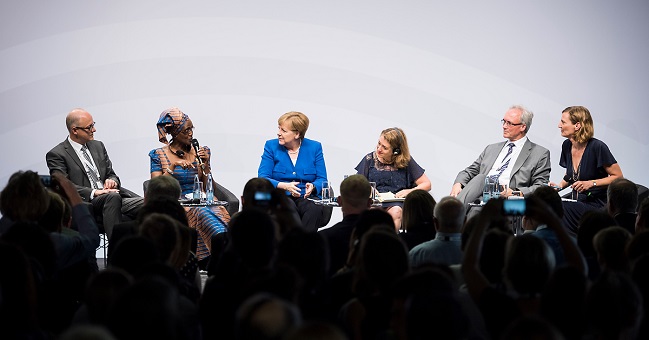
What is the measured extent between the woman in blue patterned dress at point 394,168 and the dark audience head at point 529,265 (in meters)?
4.01

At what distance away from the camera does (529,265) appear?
2482 mm

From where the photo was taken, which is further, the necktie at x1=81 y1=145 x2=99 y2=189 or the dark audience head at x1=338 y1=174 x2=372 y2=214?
the necktie at x1=81 y1=145 x2=99 y2=189

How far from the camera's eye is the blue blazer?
21.9 feet

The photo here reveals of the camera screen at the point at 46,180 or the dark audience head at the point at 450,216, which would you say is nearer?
the dark audience head at the point at 450,216

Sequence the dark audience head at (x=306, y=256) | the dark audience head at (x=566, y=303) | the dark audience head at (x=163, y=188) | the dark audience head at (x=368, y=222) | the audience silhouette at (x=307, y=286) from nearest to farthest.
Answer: the audience silhouette at (x=307, y=286), the dark audience head at (x=566, y=303), the dark audience head at (x=306, y=256), the dark audience head at (x=368, y=222), the dark audience head at (x=163, y=188)

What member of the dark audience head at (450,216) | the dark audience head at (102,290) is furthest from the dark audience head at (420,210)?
the dark audience head at (102,290)

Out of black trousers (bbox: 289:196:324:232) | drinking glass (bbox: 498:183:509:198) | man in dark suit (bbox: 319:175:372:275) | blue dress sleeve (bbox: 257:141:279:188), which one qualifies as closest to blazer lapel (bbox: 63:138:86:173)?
blue dress sleeve (bbox: 257:141:279:188)

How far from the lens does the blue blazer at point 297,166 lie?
668cm

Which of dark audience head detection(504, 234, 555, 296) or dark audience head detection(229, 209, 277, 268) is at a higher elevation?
dark audience head detection(229, 209, 277, 268)

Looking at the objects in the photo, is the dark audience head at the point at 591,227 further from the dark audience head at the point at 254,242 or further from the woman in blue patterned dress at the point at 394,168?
the woman in blue patterned dress at the point at 394,168

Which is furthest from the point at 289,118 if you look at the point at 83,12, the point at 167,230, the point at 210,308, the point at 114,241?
the point at 210,308

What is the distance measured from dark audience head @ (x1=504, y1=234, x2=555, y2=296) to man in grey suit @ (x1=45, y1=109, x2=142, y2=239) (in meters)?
4.09

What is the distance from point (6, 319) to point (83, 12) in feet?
18.1

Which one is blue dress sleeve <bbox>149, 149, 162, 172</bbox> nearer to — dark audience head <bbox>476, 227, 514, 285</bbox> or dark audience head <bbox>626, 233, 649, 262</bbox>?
dark audience head <bbox>476, 227, 514, 285</bbox>
